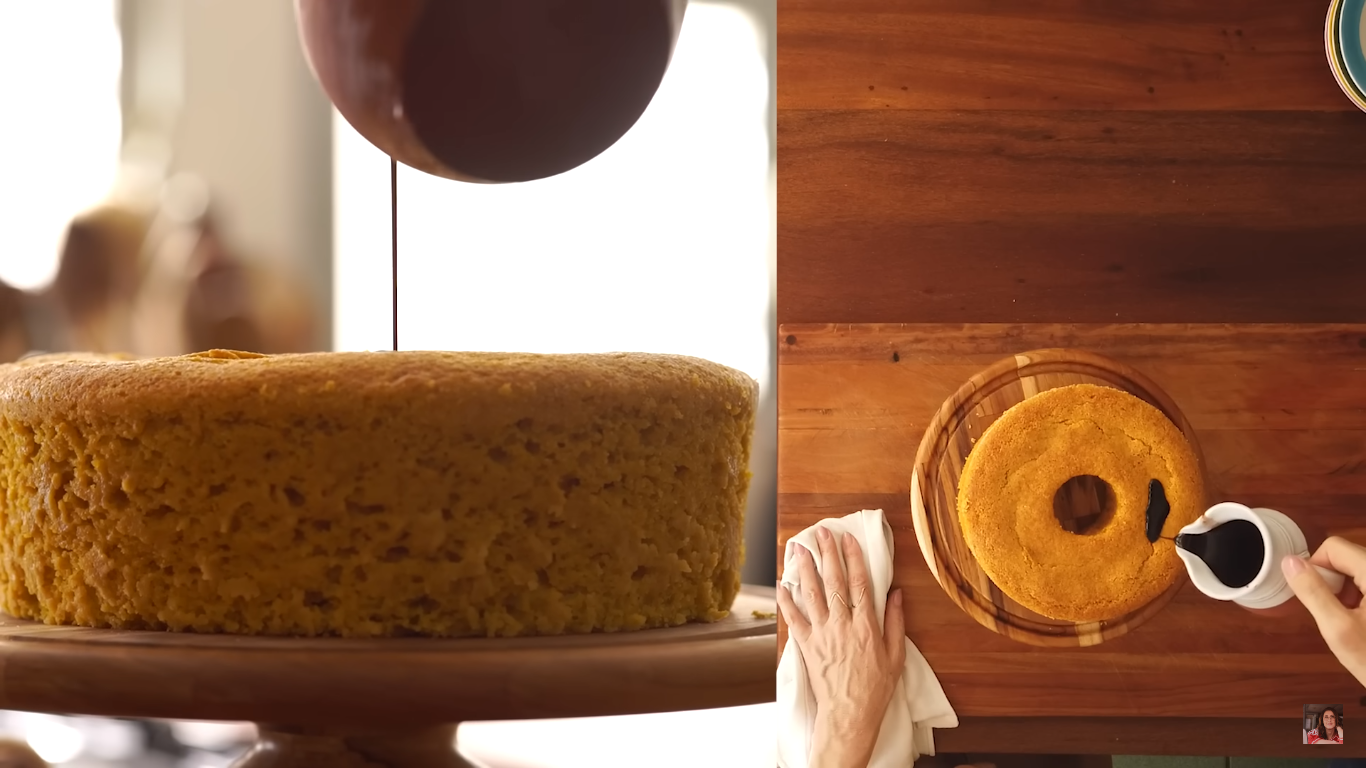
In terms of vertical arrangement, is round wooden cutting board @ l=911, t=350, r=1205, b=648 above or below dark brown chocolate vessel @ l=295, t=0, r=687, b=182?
below

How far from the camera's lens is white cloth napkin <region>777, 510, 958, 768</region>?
2.89 ft

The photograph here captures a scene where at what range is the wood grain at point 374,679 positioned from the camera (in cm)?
74

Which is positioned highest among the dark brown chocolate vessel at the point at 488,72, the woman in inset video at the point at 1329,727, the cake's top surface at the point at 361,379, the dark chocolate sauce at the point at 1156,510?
the dark brown chocolate vessel at the point at 488,72

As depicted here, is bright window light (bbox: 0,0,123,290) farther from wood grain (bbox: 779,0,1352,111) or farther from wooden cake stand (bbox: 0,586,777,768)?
wood grain (bbox: 779,0,1352,111)

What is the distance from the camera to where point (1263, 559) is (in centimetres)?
90

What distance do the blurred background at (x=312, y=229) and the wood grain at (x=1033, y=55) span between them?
0.83 metres

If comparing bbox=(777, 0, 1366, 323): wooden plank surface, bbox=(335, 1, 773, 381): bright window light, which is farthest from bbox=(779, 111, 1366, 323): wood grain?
bbox=(335, 1, 773, 381): bright window light

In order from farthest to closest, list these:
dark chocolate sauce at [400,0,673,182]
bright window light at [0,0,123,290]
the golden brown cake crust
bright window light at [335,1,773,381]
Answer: bright window light at [0,0,123,290] → bright window light at [335,1,773,381] → the golden brown cake crust → dark chocolate sauce at [400,0,673,182]

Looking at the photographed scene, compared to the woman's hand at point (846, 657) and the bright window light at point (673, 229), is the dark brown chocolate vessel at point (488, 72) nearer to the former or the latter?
the woman's hand at point (846, 657)

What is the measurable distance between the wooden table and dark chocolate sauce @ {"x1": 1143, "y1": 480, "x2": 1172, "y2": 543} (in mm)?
66

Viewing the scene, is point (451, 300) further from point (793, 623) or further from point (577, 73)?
point (577, 73)

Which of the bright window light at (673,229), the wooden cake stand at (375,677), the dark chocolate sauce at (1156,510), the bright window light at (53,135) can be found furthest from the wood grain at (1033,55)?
the bright window light at (53,135)

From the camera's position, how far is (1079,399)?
0.87m

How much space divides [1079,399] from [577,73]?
16.3 inches
